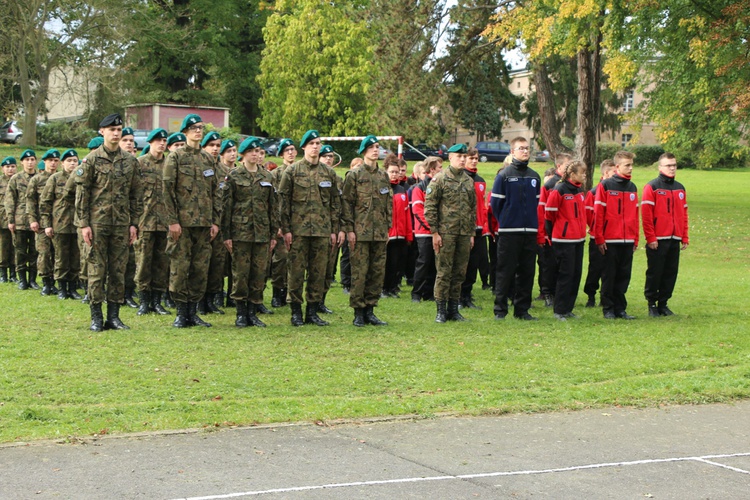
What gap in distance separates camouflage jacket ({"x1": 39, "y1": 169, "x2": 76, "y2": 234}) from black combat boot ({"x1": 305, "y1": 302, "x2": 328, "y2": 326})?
4381 mm

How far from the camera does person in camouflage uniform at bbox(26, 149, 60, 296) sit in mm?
15062

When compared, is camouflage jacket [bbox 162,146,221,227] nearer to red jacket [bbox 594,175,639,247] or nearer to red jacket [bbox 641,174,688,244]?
red jacket [bbox 594,175,639,247]

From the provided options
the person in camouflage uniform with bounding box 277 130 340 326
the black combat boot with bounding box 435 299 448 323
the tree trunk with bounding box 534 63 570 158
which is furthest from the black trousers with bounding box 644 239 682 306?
the tree trunk with bounding box 534 63 570 158

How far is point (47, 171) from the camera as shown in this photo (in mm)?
15141

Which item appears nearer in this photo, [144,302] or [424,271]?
[144,302]

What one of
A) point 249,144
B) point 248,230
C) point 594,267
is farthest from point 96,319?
point 594,267

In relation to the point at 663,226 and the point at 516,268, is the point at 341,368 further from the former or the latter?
the point at 663,226

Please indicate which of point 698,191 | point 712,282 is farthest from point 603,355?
point 698,191

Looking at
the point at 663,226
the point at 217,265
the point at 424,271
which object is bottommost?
the point at 424,271

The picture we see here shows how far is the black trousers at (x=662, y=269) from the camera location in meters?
13.2

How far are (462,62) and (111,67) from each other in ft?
62.5

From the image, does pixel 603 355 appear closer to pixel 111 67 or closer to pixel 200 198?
pixel 200 198

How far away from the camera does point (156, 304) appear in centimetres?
1281

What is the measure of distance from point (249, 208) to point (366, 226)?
1405 millimetres
